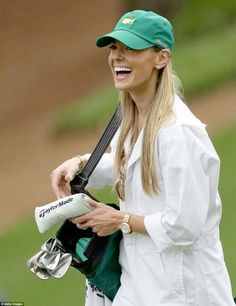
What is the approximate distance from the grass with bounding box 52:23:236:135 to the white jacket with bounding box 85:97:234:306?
34.2 ft

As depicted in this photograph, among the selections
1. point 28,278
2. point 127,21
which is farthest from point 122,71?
point 28,278

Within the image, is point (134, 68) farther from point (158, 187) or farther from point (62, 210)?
point (62, 210)

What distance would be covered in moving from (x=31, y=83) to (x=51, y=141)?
2.69 meters

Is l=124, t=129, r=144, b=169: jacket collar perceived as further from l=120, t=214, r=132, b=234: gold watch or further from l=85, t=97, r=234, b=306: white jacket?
l=120, t=214, r=132, b=234: gold watch

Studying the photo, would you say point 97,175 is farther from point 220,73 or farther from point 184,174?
point 220,73

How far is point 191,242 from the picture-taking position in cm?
421

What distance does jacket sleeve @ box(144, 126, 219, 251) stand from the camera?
414 cm

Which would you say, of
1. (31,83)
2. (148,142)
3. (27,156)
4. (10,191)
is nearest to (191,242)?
(148,142)


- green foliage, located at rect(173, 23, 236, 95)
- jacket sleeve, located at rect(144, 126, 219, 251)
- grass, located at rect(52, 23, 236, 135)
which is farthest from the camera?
green foliage, located at rect(173, 23, 236, 95)

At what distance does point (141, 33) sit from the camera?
4328 mm

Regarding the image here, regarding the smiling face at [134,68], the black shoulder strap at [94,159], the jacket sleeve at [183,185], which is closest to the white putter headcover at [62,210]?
the black shoulder strap at [94,159]

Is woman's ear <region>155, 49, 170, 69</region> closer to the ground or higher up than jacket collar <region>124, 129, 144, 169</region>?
higher up

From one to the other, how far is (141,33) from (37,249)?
658 cm

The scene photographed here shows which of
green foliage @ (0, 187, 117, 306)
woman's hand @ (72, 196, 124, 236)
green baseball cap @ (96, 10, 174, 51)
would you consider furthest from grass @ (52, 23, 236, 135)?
woman's hand @ (72, 196, 124, 236)
